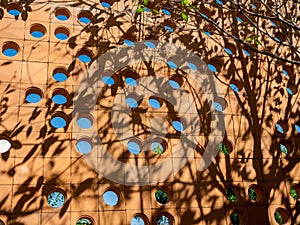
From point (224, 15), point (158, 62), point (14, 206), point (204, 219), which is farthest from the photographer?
point (224, 15)

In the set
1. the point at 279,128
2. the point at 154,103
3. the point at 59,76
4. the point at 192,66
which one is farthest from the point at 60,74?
the point at 279,128

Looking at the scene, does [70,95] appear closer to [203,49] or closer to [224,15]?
[203,49]

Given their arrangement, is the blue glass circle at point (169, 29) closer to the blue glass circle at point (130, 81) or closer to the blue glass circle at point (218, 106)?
the blue glass circle at point (130, 81)

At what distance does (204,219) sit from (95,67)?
242 cm

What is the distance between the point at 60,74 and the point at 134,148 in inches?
55.6

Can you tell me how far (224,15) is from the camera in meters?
5.59

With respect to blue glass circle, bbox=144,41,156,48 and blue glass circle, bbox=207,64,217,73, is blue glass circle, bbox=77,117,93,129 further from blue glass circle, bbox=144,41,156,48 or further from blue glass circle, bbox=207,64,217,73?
blue glass circle, bbox=207,64,217,73

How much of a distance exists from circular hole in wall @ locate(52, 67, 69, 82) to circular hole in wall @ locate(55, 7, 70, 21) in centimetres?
90

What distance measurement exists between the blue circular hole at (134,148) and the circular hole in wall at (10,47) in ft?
6.21

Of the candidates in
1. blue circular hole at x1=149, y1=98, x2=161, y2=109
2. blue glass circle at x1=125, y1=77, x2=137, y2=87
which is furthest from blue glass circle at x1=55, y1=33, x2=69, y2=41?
blue circular hole at x1=149, y1=98, x2=161, y2=109

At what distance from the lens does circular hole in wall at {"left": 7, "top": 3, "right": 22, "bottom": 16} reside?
440 centimetres

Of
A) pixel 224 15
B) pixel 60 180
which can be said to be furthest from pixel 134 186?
pixel 224 15

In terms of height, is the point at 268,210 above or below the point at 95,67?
below

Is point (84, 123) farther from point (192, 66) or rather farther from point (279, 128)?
point (279, 128)
